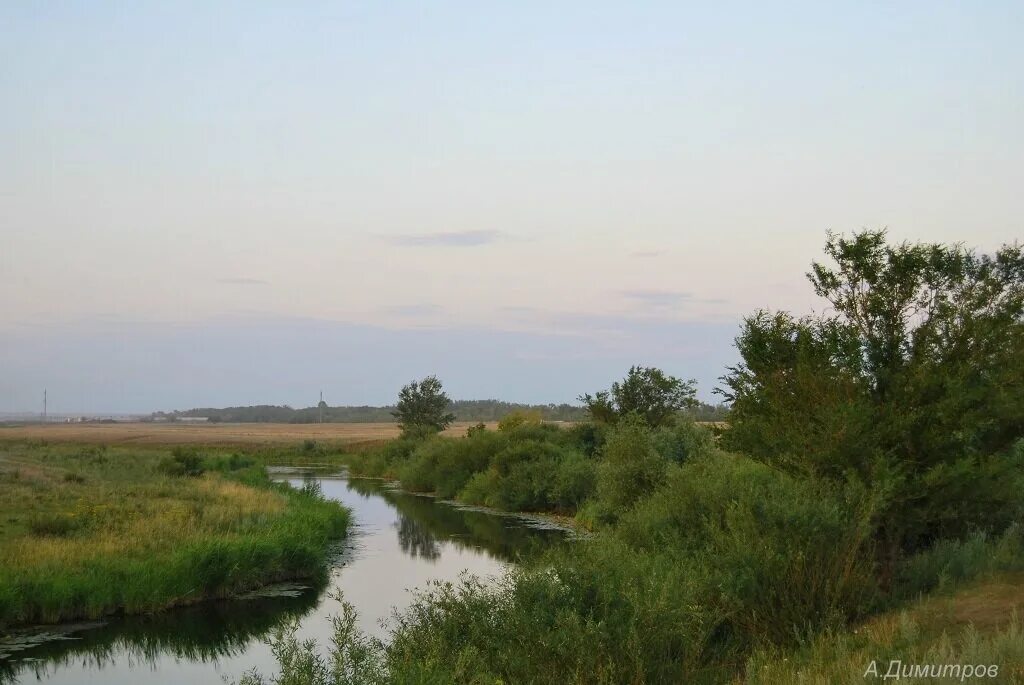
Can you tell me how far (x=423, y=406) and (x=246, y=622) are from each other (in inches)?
2531

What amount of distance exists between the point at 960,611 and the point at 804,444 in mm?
3983

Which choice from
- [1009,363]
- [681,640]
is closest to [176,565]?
[681,640]

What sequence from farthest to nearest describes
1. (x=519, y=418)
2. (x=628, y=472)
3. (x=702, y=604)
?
(x=519, y=418), (x=628, y=472), (x=702, y=604)

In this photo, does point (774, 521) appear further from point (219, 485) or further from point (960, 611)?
point (219, 485)

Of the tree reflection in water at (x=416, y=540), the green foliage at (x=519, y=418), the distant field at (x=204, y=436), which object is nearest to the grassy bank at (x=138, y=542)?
the tree reflection in water at (x=416, y=540)

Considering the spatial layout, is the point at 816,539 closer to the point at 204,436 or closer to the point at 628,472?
the point at 628,472

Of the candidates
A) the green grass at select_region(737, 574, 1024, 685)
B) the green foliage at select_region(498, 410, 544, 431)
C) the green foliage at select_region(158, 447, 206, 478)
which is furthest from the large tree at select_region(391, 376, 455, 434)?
the green grass at select_region(737, 574, 1024, 685)

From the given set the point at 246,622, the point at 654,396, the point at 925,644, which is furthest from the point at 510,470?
the point at 925,644

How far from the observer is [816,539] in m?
13.0

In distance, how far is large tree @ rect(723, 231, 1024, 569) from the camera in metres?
14.1

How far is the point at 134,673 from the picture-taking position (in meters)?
16.2

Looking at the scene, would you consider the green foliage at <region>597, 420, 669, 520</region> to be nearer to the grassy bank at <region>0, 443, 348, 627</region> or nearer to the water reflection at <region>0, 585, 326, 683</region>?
the grassy bank at <region>0, 443, 348, 627</region>

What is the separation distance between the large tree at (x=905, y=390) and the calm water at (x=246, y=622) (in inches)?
200

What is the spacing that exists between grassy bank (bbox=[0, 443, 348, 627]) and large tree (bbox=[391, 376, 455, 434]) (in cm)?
4560
